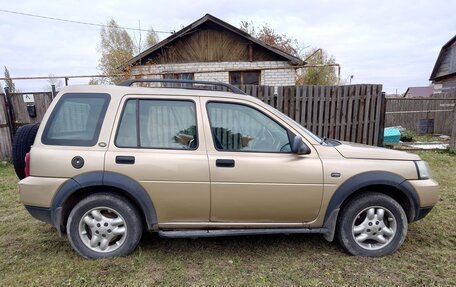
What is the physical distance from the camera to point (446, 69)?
20.1 meters

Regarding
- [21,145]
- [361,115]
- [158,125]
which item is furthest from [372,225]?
[361,115]

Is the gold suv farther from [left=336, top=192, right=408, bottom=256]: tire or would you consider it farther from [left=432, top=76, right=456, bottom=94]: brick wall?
[left=432, top=76, right=456, bottom=94]: brick wall

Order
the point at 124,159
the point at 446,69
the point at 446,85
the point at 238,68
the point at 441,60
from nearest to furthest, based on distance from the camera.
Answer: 1. the point at 124,159
2. the point at 238,68
3. the point at 446,69
4. the point at 446,85
5. the point at 441,60

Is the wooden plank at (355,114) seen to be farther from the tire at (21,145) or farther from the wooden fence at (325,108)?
the tire at (21,145)

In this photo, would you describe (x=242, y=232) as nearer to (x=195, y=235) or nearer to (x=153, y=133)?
(x=195, y=235)

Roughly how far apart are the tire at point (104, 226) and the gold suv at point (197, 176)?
0.01m

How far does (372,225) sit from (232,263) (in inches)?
59.6

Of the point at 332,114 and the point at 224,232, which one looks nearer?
the point at 224,232

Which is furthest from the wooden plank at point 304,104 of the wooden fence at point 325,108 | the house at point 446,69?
the house at point 446,69

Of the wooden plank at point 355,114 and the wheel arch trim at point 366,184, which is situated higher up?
the wooden plank at point 355,114

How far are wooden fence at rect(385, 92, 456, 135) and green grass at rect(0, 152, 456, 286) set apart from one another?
35.7 feet

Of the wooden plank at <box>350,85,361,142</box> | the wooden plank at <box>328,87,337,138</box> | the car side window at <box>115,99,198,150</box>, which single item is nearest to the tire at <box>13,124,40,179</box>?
the car side window at <box>115,99,198,150</box>

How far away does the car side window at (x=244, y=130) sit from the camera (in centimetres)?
279

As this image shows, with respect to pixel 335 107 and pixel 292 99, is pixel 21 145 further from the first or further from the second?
pixel 335 107
